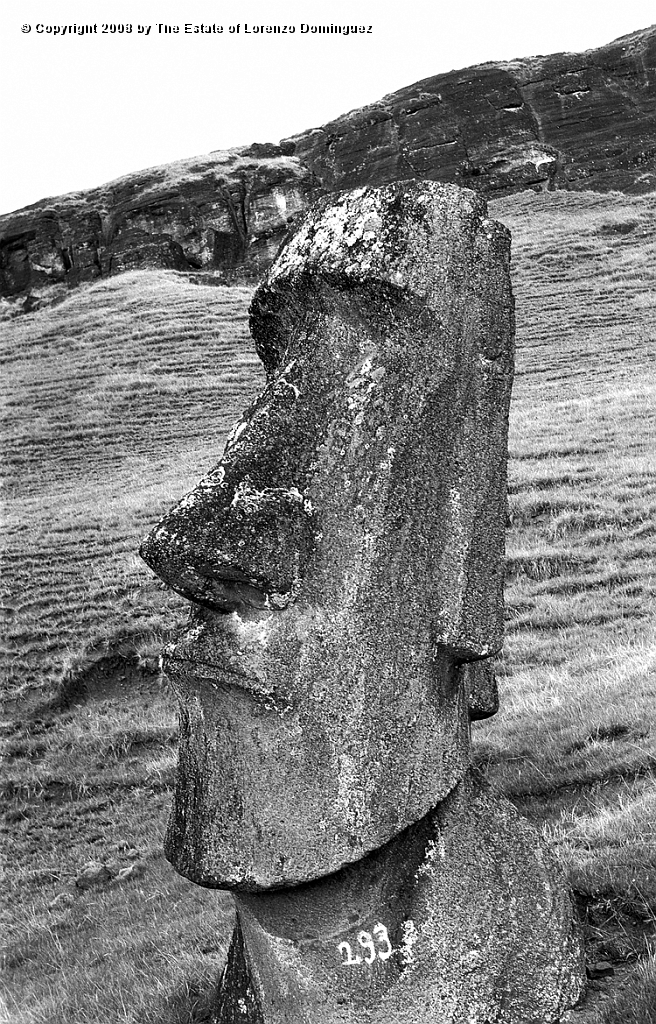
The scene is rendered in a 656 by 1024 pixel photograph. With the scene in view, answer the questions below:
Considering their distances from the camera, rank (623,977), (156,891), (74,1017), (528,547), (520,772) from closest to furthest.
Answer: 1. (623,977)
2. (74,1017)
3. (520,772)
4. (156,891)
5. (528,547)

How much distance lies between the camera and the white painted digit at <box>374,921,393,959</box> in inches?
112

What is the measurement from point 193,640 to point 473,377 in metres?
1.07

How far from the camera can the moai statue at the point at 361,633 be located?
2.75m

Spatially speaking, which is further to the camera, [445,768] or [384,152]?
[384,152]

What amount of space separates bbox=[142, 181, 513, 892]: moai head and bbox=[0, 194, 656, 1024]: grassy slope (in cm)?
113

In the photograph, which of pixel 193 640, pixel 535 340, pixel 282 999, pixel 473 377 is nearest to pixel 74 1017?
pixel 282 999

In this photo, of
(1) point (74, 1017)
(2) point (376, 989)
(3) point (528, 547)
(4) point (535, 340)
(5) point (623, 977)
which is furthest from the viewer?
(4) point (535, 340)

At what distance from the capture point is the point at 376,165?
5197cm

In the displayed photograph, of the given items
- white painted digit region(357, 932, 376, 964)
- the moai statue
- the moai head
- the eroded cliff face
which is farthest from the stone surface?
Answer: the eroded cliff face

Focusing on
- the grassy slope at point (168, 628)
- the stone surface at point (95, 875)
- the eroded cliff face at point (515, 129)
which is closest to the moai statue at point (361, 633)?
the grassy slope at point (168, 628)

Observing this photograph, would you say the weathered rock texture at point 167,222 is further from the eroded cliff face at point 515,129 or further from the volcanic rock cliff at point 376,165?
the eroded cliff face at point 515,129

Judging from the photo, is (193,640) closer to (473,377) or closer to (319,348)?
(319,348)

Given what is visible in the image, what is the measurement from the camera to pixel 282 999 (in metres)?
2.95

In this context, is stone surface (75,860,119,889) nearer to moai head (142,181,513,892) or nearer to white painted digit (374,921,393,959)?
moai head (142,181,513,892)
